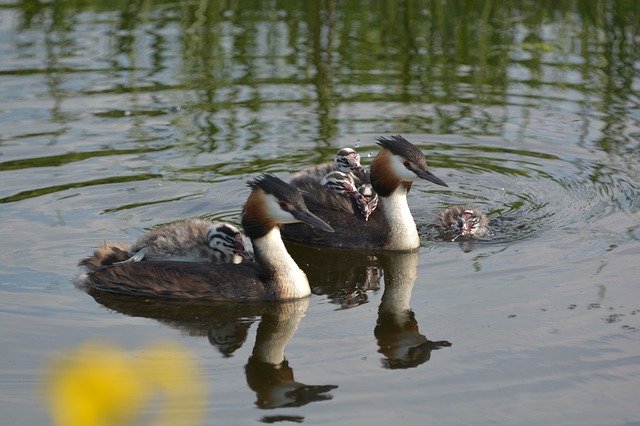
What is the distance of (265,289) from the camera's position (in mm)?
8180

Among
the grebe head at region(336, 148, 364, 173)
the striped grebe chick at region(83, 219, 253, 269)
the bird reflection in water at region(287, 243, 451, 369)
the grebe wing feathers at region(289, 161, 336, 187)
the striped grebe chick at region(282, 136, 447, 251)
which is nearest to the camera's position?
the bird reflection in water at region(287, 243, 451, 369)

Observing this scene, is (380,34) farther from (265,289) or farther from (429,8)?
(265,289)

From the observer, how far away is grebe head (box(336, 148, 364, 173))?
10234 millimetres

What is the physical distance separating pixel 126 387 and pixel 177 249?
5272mm

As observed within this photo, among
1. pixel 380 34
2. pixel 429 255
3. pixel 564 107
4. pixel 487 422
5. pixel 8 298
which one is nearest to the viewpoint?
pixel 487 422

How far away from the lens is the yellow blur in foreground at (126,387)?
3.12 meters

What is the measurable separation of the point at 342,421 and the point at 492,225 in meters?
4.04

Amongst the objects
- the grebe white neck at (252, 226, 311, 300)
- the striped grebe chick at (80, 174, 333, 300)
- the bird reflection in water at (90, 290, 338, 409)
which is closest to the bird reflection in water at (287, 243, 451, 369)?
the grebe white neck at (252, 226, 311, 300)

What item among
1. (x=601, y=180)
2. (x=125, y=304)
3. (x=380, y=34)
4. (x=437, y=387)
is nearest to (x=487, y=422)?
(x=437, y=387)

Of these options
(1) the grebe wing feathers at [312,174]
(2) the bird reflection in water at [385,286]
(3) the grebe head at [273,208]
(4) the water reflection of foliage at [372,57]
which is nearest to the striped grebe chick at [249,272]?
(3) the grebe head at [273,208]

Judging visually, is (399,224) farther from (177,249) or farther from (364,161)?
(364,161)

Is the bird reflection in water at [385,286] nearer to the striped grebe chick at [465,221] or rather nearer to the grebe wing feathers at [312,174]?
the striped grebe chick at [465,221]

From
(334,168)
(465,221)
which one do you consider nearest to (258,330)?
(465,221)

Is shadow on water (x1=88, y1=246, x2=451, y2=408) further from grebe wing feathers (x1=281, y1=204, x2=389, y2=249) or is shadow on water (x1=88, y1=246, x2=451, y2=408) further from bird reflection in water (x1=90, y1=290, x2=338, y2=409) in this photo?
grebe wing feathers (x1=281, y1=204, x2=389, y2=249)
